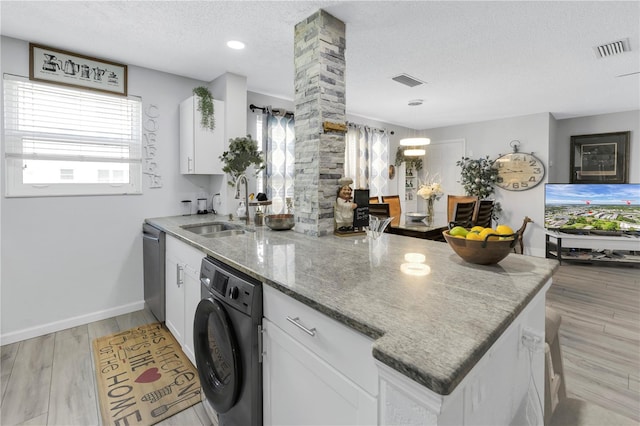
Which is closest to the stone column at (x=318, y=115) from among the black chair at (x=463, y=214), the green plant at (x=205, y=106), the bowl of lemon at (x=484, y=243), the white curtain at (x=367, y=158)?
the bowl of lemon at (x=484, y=243)

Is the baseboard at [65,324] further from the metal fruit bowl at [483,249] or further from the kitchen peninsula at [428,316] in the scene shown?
the metal fruit bowl at [483,249]

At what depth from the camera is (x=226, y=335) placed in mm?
1419

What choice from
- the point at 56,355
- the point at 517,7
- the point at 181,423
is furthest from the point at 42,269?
the point at 517,7

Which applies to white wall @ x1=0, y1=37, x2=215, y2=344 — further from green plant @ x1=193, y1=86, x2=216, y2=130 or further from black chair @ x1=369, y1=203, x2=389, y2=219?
black chair @ x1=369, y1=203, x2=389, y2=219

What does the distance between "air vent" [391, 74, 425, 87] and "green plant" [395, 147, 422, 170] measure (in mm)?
2276

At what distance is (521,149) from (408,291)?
5.41 meters

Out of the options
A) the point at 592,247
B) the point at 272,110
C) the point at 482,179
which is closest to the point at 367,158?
the point at 272,110

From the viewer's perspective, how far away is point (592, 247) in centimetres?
469

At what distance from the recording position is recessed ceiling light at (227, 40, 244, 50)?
103 inches

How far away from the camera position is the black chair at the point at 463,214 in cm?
401

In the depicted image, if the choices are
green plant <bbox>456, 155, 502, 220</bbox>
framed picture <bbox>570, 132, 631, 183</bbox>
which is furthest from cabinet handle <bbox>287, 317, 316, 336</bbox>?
framed picture <bbox>570, 132, 631, 183</bbox>

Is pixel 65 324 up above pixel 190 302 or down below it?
below

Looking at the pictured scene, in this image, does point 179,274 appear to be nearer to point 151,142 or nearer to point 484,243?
point 151,142

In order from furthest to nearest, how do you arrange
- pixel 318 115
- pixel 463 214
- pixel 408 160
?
pixel 408 160 → pixel 463 214 → pixel 318 115
